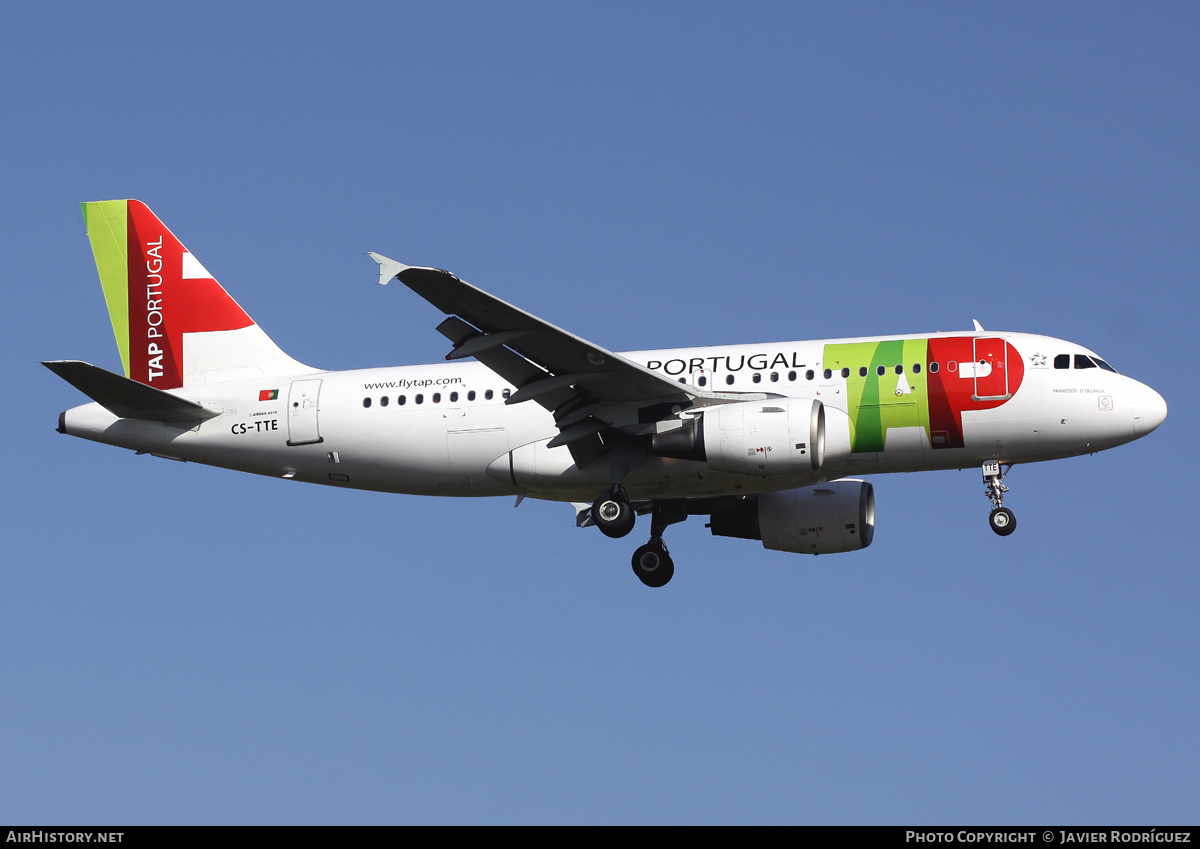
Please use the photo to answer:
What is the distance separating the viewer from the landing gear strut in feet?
117

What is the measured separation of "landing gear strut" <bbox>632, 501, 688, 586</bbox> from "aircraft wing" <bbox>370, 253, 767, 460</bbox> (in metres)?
4.65

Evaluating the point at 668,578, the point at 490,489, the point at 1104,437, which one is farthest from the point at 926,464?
the point at 490,489

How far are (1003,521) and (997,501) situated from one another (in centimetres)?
44

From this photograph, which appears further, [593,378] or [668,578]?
[668,578]

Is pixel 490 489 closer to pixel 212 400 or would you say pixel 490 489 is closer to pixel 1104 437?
pixel 212 400

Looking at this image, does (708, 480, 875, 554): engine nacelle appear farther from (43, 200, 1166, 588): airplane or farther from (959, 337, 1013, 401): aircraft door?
(959, 337, 1013, 401): aircraft door

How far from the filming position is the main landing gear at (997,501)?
31906 millimetres

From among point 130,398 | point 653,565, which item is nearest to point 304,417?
point 130,398

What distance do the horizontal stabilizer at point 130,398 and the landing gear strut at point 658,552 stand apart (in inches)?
418

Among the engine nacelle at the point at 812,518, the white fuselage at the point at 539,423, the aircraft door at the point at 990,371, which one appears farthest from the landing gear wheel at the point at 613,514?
the aircraft door at the point at 990,371

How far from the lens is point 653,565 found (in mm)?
35781
